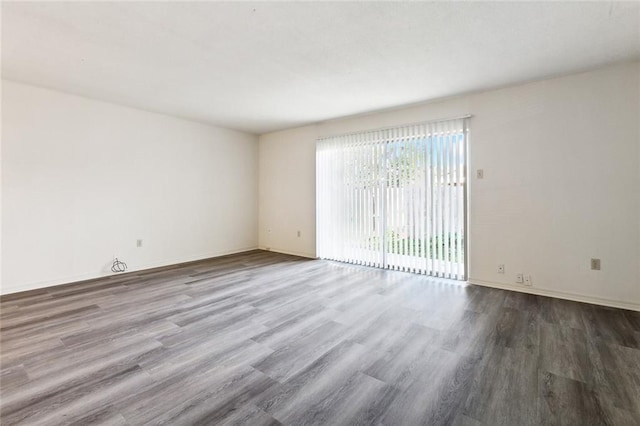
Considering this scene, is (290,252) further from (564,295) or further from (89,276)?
(564,295)

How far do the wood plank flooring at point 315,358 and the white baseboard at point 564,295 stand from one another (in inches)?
5.4

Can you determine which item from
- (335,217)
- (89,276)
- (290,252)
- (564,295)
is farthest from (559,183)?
(89,276)

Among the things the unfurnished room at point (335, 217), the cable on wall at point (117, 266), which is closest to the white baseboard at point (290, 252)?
the unfurnished room at point (335, 217)

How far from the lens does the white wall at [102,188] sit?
3.53 meters

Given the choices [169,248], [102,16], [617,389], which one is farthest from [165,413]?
[169,248]

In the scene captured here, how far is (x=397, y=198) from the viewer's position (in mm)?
4422

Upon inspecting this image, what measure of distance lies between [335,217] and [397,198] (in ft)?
4.28

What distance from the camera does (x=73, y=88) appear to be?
12.0ft

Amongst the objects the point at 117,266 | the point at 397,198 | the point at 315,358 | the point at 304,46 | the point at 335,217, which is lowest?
the point at 315,358

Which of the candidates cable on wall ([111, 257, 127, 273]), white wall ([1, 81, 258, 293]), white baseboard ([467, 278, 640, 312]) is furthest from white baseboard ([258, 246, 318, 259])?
white baseboard ([467, 278, 640, 312])

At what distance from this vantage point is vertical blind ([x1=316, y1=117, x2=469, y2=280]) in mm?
3936

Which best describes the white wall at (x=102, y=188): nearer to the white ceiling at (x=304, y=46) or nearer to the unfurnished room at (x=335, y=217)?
the unfurnished room at (x=335, y=217)

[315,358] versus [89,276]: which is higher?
[89,276]

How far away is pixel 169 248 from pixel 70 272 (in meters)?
1.37
